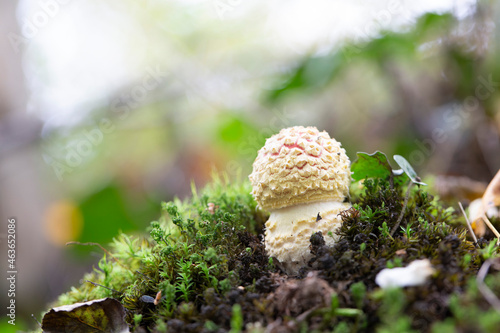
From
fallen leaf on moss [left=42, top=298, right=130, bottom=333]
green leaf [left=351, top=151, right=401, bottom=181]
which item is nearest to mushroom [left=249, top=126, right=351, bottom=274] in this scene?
green leaf [left=351, top=151, right=401, bottom=181]

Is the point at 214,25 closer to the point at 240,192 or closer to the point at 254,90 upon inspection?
the point at 254,90

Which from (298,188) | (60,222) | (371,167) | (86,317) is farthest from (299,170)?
(60,222)

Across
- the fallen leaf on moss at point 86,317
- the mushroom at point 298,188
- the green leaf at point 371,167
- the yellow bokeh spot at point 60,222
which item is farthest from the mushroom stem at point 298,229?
the yellow bokeh spot at point 60,222

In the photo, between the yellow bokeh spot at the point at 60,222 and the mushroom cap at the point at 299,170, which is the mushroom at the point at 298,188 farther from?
the yellow bokeh spot at the point at 60,222

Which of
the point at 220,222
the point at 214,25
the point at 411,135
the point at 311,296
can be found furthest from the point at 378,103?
the point at 311,296

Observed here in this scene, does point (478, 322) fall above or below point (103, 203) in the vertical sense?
below

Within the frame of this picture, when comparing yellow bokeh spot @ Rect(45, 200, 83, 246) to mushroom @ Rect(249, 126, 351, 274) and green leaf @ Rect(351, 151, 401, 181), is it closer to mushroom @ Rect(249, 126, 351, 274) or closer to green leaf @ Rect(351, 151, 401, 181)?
mushroom @ Rect(249, 126, 351, 274)

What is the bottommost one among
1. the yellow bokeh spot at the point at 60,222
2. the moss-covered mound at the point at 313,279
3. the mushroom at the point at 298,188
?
the moss-covered mound at the point at 313,279
